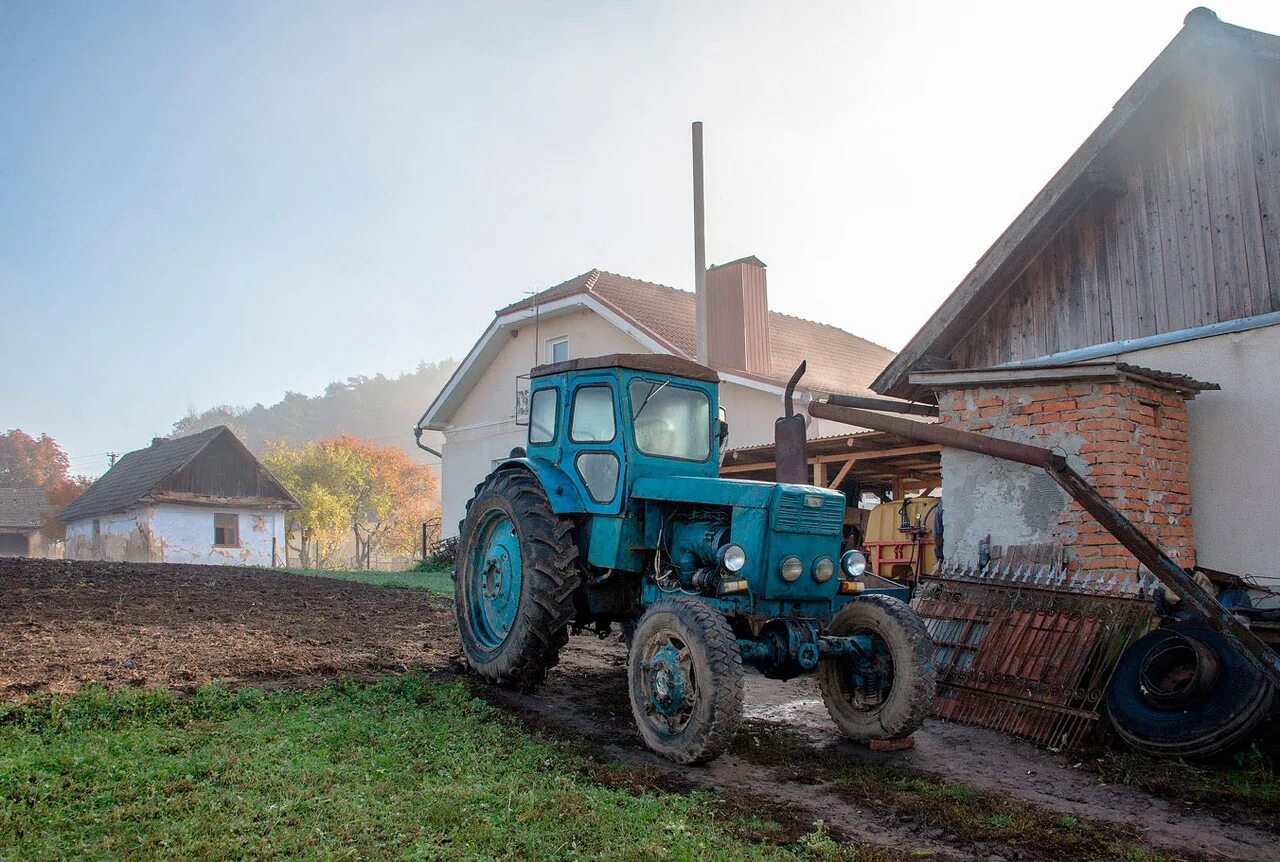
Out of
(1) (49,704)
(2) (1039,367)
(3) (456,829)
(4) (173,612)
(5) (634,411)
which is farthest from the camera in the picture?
(4) (173,612)

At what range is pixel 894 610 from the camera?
554 centimetres

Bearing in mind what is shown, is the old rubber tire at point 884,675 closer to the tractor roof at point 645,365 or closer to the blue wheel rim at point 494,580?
the tractor roof at point 645,365

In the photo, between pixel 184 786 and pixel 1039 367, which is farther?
pixel 1039 367

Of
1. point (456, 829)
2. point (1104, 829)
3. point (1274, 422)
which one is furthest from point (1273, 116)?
point (456, 829)

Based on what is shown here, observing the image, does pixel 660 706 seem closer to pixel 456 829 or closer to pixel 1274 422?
pixel 456 829

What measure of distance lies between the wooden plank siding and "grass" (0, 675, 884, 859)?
20.6 feet

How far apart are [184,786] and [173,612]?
4980 mm

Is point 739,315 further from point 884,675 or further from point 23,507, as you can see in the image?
point 23,507

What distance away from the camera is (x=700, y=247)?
16.6 meters

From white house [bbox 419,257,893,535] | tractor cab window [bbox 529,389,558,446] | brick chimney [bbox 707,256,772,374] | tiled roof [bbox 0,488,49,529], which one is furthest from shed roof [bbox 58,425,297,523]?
tractor cab window [bbox 529,389,558,446]

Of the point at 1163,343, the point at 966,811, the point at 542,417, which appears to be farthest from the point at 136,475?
the point at 966,811

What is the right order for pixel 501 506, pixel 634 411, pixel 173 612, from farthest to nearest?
pixel 173 612 → pixel 501 506 → pixel 634 411

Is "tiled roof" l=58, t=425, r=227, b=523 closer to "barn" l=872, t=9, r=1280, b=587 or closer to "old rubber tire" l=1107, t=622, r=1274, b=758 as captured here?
"barn" l=872, t=9, r=1280, b=587

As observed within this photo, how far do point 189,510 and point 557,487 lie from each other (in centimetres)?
2973
